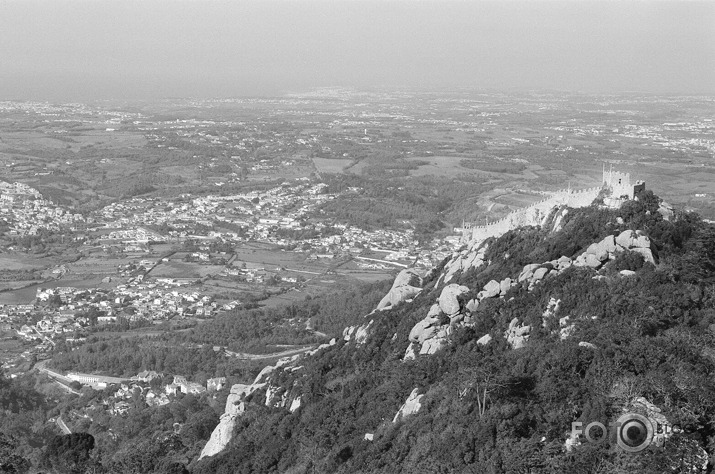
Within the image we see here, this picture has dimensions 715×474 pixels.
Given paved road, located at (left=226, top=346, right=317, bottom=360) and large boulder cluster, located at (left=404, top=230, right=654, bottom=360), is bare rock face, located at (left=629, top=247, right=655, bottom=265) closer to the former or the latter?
large boulder cluster, located at (left=404, top=230, right=654, bottom=360)

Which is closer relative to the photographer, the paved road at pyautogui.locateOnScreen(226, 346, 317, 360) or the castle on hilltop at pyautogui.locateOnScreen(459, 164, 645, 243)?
the castle on hilltop at pyautogui.locateOnScreen(459, 164, 645, 243)

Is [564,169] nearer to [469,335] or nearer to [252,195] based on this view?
[252,195]

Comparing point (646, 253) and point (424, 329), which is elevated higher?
point (646, 253)

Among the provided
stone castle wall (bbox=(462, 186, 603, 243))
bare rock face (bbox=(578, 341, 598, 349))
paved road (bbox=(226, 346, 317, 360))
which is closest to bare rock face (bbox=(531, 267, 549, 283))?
bare rock face (bbox=(578, 341, 598, 349))

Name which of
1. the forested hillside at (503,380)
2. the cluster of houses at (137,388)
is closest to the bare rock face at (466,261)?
the forested hillside at (503,380)

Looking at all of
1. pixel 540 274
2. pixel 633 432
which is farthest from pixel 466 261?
pixel 633 432

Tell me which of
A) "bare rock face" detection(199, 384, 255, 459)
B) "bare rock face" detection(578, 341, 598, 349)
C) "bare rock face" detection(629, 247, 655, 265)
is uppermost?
"bare rock face" detection(629, 247, 655, 265)

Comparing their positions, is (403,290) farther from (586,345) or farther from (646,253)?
(586,345)
